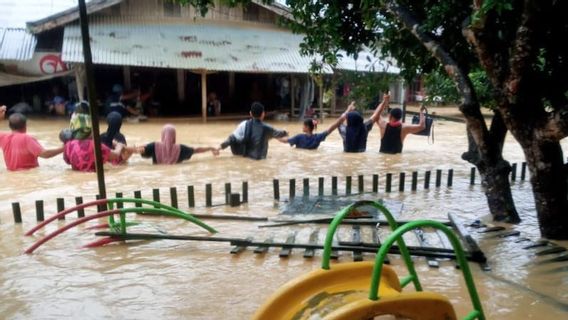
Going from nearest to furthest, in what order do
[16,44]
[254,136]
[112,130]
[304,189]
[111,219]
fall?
[111,219] < [304,189] < [112,130] < [254,136] < [16,44]

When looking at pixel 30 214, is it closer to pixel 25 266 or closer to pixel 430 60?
pixel 25 266

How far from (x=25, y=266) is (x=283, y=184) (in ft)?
14.6

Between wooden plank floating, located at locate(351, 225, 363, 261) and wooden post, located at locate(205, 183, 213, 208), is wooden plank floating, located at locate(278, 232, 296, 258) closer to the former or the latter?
wooden plank floating, located at locate(351, 225, 363, 261)

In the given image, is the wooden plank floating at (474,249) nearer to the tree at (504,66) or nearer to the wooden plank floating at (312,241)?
the tree at (504,66)

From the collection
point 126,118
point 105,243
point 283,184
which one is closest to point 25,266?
point 105,243

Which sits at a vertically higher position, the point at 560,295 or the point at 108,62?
the point at 108,62

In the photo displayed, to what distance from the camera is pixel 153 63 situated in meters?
16.6

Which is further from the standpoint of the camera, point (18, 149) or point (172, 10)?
point (172, 10)

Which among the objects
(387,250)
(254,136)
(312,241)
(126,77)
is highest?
(126,77)

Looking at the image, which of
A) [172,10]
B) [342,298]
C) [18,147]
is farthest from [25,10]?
[342,298]

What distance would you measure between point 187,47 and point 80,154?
974cm

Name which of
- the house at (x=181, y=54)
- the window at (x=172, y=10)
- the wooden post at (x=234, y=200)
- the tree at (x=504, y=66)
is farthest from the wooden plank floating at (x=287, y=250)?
the window at (x=172, y=10)

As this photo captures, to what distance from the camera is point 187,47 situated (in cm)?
1808

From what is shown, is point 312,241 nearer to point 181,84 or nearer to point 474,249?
point 474,249
